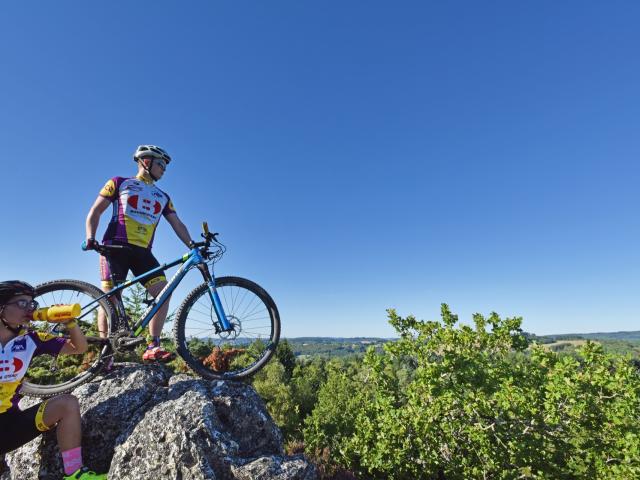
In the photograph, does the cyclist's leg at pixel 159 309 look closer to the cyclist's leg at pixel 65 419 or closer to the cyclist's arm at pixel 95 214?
the cyclist's arm at pixel 95 214

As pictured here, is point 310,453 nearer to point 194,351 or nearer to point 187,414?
point 194,351

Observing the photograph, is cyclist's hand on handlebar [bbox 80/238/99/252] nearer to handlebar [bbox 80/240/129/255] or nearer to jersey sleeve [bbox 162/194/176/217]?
handlebar [bbox 80/240/129/255]

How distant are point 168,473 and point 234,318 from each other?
2.03m

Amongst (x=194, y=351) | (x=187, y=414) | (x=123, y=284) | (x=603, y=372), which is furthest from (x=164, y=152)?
(x=603, y=372)

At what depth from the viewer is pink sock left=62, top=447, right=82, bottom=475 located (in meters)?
3.98

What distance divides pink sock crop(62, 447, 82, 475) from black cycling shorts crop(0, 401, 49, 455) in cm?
44

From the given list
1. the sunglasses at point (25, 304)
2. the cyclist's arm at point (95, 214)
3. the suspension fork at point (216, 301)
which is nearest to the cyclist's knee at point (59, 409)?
the sunglasses at point (25, 304)

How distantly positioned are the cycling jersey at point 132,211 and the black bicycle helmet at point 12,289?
151 cm

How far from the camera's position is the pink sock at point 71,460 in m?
3.98

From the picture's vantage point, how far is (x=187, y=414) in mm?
4180

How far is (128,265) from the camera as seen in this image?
5.44 meters

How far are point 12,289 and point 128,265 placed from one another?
167 centimetres

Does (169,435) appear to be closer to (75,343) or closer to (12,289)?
(75,343)

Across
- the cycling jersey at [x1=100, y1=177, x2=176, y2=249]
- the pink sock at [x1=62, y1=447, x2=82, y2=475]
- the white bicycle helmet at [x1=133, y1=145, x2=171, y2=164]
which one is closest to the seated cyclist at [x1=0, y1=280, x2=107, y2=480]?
the pink sock at [x1=62, y1=447, x2=82, y2=475]
